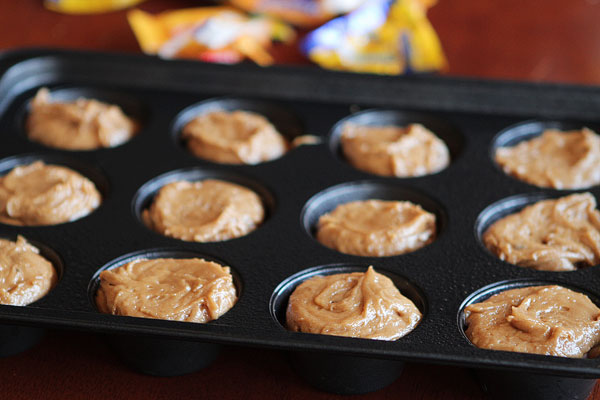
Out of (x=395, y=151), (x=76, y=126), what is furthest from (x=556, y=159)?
(x=76, y=126)

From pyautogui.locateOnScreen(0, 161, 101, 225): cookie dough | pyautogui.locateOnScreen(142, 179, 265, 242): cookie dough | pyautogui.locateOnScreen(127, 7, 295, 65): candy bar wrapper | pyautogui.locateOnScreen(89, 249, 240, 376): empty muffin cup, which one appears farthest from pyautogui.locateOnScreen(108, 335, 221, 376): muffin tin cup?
pyautogui.locateOnScreen(127, 7, 295, 65): candy bar wrapper

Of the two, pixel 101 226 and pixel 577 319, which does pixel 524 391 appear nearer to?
pixel 577 319

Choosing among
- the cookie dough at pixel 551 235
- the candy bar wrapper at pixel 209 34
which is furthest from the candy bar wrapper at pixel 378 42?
the cookie dough at pixel 551 235

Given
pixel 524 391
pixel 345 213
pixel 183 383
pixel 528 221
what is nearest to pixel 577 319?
pixel 524 391

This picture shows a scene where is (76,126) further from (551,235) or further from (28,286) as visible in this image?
(551,235)

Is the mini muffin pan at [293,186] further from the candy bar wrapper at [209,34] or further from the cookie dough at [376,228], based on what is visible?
the candy bar wrapper at [209,34]

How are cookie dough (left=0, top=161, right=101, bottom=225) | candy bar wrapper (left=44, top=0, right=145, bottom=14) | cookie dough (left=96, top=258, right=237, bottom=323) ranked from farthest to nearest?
candy bar wrapper (left=44, top=0, right=145, bottom=14) → cookie dough (left=0, top=161, right=101, bottom=225) → cookie dough (left=96, top=258, right=237, bottom=323)

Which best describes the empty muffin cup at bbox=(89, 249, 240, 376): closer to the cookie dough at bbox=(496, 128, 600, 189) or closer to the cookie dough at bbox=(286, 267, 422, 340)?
the cookie dough at bbox=(286, 267, 422, 340)

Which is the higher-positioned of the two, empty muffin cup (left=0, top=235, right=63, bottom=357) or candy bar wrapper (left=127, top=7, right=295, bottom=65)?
candy bar wrapper (left=127, top=7, right=295, bottom=65)
